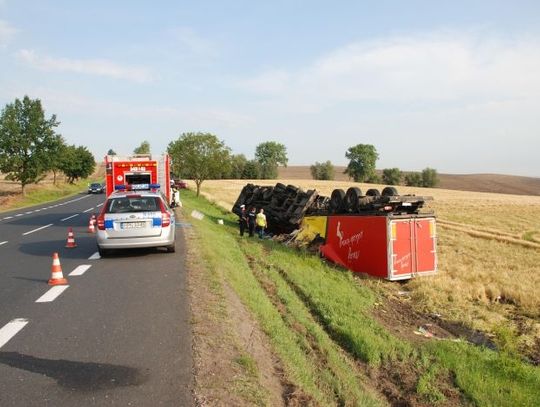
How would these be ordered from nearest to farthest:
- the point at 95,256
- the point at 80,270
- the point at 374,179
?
the point at 80,270 < the point at 95,256 < the point at 374,179

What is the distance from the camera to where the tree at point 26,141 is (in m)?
49.4

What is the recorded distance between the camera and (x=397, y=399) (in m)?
5.64

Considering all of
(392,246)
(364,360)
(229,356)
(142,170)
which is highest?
(142,170)

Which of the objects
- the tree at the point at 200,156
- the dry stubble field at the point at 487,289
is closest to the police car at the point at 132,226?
the dry stubble field at the point at 487,289

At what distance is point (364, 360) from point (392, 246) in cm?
608

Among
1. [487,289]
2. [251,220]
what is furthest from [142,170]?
[487,289]

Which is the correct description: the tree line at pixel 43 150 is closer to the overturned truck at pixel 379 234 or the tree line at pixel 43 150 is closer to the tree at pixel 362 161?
the overturned truck at pixel 379 234

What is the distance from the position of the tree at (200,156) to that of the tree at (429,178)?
70655 mm

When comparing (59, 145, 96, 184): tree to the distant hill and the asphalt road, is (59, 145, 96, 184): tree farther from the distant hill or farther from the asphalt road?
the asphalt road

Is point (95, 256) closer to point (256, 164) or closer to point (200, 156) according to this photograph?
point (200, 156)

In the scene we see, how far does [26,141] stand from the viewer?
5084 centimetres

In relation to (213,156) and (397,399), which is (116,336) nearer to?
(397,399)

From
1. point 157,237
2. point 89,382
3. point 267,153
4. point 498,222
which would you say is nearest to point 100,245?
point 157,237

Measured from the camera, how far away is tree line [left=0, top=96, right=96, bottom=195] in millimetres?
49438
